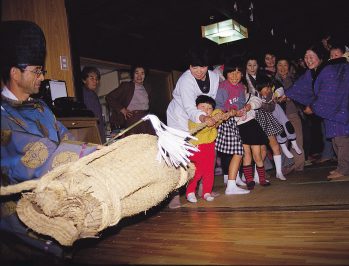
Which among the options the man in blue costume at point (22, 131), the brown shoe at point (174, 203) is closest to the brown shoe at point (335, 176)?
the brown shoe at point (174, 203)

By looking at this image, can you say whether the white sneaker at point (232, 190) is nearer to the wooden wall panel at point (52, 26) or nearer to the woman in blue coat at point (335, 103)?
the woman in blue coat at point (335, 103)

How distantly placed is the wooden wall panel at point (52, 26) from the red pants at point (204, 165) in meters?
1.82

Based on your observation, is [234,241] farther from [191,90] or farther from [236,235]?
[191,90]

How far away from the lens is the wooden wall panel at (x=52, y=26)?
346cm

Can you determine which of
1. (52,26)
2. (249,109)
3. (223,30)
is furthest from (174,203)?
(223,30)

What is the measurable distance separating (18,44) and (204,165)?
2126 millimetres

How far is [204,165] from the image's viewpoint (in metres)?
3.11

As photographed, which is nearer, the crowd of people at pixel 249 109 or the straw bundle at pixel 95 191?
the straw bundle at pixel 95 191

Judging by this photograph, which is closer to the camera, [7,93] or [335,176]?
[7,93]

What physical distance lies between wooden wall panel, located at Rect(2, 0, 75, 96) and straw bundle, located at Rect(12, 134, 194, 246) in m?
2.70

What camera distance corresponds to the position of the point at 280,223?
210 centimetres

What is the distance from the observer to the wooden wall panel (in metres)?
3.46

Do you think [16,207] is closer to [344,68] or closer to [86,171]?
[86,171]

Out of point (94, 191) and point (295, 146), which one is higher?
point (94, 191)
